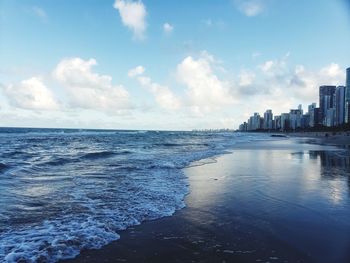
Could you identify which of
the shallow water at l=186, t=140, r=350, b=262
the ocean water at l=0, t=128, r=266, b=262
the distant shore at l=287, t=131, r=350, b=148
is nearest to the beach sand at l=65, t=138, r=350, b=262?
the shallow water at l=186, t=140, r=350, b=262

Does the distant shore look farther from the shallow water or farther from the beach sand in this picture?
the beach sand

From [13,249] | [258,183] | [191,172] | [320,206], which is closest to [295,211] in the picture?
[320,206]

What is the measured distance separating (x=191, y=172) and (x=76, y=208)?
840 cm

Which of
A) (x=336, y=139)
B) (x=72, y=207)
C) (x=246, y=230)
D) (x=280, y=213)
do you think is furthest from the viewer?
(x=336, y=139)

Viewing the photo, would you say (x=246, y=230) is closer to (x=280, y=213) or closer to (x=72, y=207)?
(x=280, y=213)

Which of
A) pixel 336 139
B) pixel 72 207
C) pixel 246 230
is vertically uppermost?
pixel 336 139

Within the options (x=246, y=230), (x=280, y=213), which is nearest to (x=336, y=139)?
(x=280, y=213)

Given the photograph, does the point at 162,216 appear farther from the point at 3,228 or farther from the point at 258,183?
the point at 258,183

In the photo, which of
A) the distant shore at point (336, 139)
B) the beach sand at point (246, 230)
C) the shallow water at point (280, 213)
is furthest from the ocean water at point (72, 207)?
the distant shore at point (336, 139)

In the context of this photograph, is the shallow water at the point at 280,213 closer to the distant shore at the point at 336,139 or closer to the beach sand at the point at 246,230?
the beach sand at the point at 246,230

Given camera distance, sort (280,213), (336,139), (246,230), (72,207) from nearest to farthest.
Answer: (246,230) → (280,213) → (72,207) → (336,139)

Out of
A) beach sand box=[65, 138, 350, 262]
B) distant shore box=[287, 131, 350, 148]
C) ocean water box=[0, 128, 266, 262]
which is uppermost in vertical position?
distant shore box=[287, 131, 350, 148]

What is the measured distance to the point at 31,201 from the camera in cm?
932

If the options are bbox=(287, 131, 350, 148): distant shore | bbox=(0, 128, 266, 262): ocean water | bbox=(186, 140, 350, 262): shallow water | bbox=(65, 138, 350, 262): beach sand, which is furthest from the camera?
bbox=(287, 131, 350, 148): distant shore
